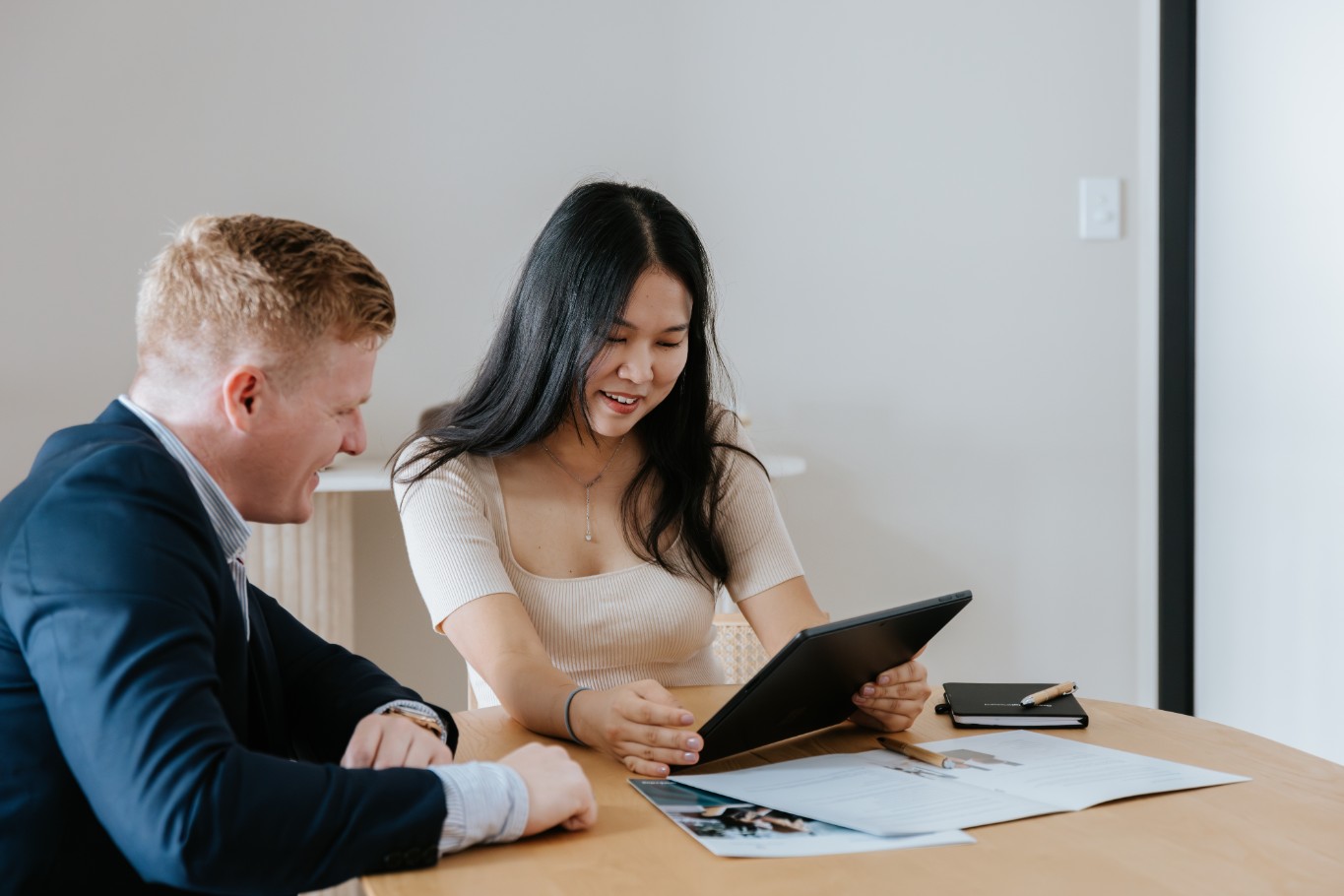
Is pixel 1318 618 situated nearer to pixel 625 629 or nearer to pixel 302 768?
pixel 625 629

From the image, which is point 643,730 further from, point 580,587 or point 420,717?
point 580,587

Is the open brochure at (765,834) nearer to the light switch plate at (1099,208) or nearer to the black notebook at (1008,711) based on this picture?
the black notebook at (1008,711)

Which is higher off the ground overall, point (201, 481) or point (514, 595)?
point (201, 481)

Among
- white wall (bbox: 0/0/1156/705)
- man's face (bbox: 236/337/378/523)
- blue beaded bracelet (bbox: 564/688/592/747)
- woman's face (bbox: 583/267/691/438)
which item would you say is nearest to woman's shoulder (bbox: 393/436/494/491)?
woman's face (bbox: 583/267/691/438)

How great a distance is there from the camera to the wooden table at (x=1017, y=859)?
76 cm

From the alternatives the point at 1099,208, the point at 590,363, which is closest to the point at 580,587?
the point at 590,363

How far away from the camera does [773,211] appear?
2.57 m

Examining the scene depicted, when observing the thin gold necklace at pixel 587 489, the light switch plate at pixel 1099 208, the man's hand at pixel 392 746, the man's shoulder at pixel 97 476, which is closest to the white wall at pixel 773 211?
the light switch plate at pixel 1099 208

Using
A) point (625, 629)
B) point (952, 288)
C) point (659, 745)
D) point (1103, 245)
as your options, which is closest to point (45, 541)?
point (659, 745)

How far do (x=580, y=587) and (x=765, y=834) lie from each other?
0.63 m

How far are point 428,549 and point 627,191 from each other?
517mm

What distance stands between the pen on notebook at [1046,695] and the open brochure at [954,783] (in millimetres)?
Result: 88

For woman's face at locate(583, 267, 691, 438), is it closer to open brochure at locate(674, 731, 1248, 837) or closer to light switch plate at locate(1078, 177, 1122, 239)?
open brochure at locate(674, 731, 1248, 837)

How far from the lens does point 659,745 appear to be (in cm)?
102
